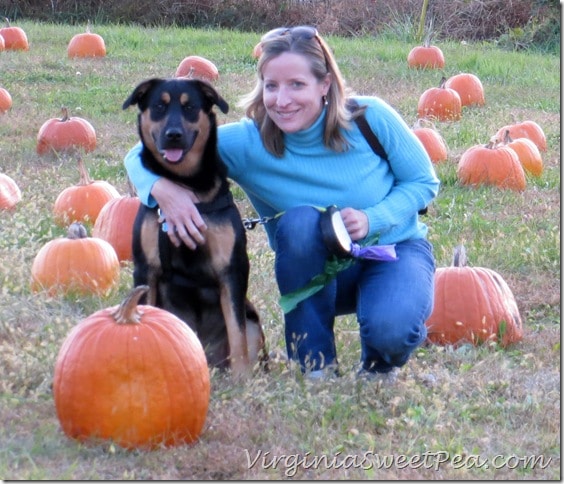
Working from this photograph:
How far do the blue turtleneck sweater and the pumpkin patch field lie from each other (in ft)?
2.38

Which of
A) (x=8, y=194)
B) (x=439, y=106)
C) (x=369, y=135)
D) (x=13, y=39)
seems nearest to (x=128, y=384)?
(x=369, y=135)

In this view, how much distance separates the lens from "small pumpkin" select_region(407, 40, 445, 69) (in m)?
13.9

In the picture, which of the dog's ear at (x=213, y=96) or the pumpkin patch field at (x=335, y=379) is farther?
the dog's ear at (x=213, y=96)

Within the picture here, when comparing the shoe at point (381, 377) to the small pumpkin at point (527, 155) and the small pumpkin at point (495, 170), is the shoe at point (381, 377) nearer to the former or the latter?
the small pumpkin at point (495, 170)

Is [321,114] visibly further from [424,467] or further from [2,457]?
[2,457]

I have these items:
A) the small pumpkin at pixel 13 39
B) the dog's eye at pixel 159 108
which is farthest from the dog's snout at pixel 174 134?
the small pumpkin at pixel 13 39

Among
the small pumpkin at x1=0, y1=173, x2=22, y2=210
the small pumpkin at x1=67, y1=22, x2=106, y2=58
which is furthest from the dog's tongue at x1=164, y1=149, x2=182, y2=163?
the small pumpkin at x1=67, y1=22, x2=106, y2=58

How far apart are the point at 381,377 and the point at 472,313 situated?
89cm

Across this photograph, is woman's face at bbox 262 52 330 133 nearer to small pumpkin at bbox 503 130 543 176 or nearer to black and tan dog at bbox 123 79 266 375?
black and tan dog at bbox 123 79 266 375

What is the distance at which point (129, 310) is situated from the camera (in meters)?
3.78

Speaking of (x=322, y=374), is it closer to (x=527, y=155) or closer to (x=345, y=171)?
(x=345, y=171)

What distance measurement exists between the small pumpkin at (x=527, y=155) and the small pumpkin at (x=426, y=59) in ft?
17.7

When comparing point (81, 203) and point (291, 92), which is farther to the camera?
point (81, 203)

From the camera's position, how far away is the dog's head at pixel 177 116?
4480mm
